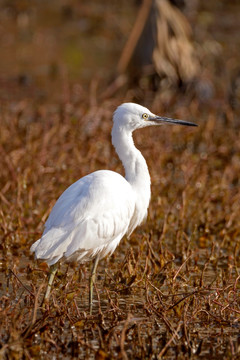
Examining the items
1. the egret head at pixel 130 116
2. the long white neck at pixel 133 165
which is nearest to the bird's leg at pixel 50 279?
the long white neck at pixel 133 165

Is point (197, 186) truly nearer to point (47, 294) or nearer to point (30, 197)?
point (30, 197)

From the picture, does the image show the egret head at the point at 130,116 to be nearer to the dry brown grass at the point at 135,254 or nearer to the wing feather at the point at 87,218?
the wing feather at the point at 87,218

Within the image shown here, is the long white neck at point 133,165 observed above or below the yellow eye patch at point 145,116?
below

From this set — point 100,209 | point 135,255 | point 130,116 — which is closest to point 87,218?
point 100,209

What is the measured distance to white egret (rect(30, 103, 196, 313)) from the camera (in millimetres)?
4367

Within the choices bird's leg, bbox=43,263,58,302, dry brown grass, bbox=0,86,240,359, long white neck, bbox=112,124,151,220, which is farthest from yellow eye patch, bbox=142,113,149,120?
bird's leg, bbox=43,263,58,302

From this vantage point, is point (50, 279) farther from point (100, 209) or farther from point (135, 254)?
point (135, 254)

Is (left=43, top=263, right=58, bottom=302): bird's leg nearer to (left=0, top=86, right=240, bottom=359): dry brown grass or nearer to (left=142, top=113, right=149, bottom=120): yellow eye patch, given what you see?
(left=0, top=86, right=240, bottom=359): dry brown grass

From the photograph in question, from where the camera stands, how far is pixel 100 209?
4.54 m

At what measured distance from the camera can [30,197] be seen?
19.6ft

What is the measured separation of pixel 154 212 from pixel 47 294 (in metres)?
2.02

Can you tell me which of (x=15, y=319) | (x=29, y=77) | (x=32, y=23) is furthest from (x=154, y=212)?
(x=32, y=23)

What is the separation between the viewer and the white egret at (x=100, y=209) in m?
4.37

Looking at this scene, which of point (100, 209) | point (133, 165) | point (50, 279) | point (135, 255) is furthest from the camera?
point (135, 255)
